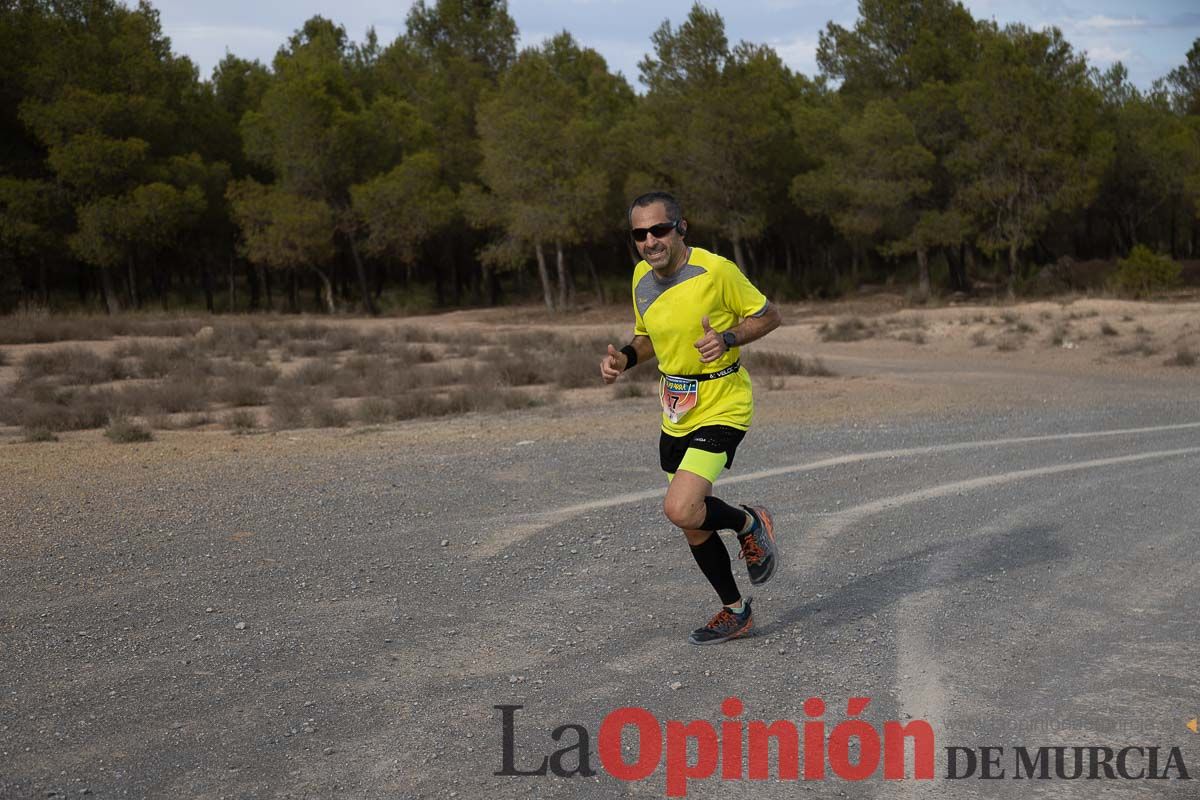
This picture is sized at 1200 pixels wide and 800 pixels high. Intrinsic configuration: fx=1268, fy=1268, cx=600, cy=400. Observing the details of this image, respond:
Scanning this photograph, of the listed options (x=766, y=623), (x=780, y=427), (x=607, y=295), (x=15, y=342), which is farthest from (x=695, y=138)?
(x=766, y=623)

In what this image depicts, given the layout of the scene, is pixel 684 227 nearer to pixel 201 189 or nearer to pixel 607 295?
pixel 201 189

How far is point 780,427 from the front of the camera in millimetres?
14078

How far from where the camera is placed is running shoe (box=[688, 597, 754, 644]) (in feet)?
18.7

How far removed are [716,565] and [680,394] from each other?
818 mm

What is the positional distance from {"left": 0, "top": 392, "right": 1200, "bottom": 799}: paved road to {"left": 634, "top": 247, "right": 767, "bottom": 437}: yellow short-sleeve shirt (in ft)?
3.54

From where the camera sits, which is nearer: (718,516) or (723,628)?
(718,516)

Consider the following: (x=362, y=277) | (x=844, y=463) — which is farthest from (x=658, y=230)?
(x=362, y=277)

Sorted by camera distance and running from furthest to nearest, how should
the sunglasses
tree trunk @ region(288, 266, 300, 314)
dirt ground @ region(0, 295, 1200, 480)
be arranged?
tree trunk @ region(288, 266, 300, 314), dirt ground @ region(0, 295, 1200, 480), the sunglasses

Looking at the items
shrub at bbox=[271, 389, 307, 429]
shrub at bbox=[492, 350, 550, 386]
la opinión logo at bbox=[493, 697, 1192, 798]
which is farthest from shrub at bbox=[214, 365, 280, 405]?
la opinión logo at bbox=[493, 697, 1192, 798]

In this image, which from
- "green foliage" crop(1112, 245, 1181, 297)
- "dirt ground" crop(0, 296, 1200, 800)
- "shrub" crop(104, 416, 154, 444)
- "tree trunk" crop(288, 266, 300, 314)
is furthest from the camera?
"tree trunk" crop(288, 266, 300, 314)

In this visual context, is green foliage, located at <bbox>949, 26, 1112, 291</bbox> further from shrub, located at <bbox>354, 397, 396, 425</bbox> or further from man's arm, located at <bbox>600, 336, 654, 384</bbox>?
man's arm, located at <bbox>600, 336, 654, 384</bbox>

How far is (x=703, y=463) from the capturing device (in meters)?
5.41

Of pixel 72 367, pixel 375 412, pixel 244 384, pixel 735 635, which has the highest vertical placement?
pixel 72 367

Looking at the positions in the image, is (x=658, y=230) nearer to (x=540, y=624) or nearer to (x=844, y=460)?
A: (x=540, y=624)
